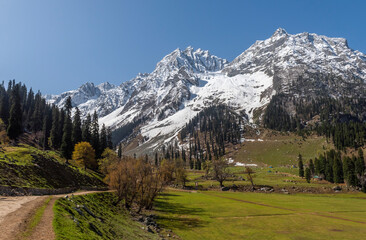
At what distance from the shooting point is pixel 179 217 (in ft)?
169

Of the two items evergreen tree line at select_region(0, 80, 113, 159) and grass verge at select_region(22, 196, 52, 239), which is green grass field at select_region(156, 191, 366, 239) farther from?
evergreen tree line at select_region(0, 80, 113, 159)

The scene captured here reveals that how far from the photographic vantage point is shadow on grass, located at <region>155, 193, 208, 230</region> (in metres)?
44.7

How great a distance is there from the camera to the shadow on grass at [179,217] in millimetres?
44700

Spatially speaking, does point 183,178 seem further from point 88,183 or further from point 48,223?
point 48,223

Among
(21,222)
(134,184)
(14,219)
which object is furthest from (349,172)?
(14,219)

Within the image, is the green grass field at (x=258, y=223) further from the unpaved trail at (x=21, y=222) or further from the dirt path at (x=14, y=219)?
the dirt path at (x=14, y=219)

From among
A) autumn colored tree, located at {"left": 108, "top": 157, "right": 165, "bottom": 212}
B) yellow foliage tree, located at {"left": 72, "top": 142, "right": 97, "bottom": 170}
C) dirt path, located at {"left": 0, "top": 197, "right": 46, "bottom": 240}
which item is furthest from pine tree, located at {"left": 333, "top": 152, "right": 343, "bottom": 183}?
dirt path, located at {"left": 0, "top": 197, "right": 46, "bottom": 240}

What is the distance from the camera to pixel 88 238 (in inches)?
842

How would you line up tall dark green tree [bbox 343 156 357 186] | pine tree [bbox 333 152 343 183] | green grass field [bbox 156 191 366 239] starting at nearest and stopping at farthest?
1. green grass field [bbox 156 191 366 239]
2. tall dark green tree [bbox 343 156 357 186]
3. pine tree [bbox 333 152 343 183]

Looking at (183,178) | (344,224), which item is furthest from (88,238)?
(183,178)

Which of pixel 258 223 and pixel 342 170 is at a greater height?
pixel 342 170

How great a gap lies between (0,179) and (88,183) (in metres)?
35.6

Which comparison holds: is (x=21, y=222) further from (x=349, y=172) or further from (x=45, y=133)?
(x=349, y=172)

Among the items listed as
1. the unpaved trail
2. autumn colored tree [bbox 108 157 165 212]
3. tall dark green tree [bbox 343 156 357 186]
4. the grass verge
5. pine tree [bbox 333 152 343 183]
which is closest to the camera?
the unpaved trail
